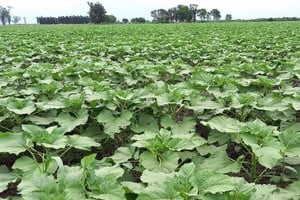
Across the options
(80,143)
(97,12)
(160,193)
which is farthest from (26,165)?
(97,12)

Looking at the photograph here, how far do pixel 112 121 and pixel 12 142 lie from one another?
0.82 meters

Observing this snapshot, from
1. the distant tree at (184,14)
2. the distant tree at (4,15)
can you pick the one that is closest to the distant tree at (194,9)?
the distant tree at (184,14)

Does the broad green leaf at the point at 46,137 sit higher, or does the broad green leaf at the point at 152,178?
the broad green leaf at the point at 46,137

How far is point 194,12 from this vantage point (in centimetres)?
7669

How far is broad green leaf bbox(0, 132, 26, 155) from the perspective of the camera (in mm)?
2062

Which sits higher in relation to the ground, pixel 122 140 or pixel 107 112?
pixel 107 112

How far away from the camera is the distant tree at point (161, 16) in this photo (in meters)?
74.2

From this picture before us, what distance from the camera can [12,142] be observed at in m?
2.13

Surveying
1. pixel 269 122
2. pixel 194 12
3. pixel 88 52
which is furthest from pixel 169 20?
pixel 269 122

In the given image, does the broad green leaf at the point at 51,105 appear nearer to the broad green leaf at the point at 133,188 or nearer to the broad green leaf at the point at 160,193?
the broad green leaf at the point at 133,188

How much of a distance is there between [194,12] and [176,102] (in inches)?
3014

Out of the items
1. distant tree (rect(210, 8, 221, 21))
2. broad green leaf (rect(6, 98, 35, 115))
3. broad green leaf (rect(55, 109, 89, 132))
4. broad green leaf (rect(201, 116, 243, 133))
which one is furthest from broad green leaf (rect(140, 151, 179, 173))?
distant tree (rect(210, 8, 221, 21))

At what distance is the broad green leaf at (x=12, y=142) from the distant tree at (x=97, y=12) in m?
69.5

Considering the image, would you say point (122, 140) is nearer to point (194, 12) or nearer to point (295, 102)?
point (295, 102)
